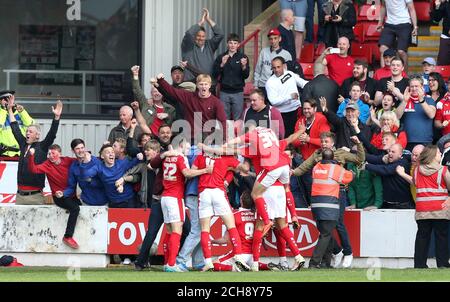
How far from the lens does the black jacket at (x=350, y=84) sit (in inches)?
854

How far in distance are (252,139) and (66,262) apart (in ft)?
12.9

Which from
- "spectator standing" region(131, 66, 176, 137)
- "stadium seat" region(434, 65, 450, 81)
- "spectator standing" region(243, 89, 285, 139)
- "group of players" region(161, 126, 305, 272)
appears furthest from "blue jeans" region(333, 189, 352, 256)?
"stadium seat" region(434, 65, 450, 81)

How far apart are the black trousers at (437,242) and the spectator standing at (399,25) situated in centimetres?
495

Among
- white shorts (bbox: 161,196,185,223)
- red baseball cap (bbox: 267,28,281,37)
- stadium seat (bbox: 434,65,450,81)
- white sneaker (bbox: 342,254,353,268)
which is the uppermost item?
red baseball cap (bbox: 267,28,281,37)

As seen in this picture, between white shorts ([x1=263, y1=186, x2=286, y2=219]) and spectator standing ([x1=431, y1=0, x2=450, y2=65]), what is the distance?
5862 millimetres

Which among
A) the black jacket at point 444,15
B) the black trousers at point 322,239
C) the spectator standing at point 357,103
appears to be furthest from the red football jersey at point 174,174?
the black jacket at point 444,15

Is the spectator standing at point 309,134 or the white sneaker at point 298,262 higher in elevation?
the spectator standing at point 309,134

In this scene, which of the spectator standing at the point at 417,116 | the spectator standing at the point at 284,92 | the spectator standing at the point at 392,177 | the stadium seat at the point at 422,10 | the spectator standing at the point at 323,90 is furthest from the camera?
the stadium seat at the point at 422,10

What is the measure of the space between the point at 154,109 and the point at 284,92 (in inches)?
79.4

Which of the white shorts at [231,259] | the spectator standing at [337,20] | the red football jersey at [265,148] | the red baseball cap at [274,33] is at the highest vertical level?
the spectator standing at [337,20]

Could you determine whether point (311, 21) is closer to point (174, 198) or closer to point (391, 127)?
point (391, 127)

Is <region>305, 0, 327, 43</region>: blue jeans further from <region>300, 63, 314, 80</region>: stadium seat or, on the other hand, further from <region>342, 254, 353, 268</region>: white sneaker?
<region>342, 254, 353, 268</region>: white sneaker

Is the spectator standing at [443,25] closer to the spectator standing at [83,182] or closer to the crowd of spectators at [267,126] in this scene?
the crowd of spectators at [267,126]

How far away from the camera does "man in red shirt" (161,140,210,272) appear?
1808 cm
